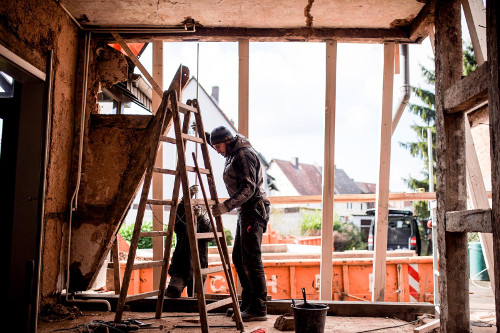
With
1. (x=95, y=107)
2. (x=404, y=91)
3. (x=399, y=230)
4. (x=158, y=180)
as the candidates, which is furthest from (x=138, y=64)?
(x=399, y=230)

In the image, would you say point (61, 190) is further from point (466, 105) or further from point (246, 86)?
point (466, 105)

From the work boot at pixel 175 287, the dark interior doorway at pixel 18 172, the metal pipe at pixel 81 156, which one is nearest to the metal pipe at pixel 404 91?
the work boot at pixel 175 287

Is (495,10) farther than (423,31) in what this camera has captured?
No

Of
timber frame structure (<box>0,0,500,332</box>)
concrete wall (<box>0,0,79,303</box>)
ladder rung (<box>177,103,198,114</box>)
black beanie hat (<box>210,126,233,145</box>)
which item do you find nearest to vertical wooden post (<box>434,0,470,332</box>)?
timber frame structure (<box>0,0,500,332</box>)

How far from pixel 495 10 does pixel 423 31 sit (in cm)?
269

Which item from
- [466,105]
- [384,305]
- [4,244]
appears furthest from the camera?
[384,305]

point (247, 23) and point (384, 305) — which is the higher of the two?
point (247, 23)

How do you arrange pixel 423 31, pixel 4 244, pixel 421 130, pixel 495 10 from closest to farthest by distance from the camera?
pixel 495 10, pixel 4 244, pixel 423 31, pixel 421 130

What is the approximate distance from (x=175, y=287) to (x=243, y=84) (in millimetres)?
2515

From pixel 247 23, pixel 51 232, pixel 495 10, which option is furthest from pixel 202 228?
pixel 495 10

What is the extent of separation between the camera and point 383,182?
521 centimetres

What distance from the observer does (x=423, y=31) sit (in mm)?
5055

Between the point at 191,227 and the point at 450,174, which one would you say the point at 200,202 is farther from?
the point at 450,174

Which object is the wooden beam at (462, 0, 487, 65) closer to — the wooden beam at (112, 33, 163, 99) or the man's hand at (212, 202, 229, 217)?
the man's hand at (212, 202, 229, 217)
